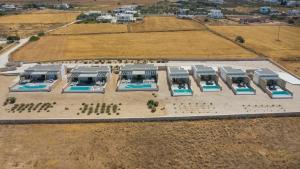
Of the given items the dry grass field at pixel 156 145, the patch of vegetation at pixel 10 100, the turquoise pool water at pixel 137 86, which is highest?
the turquoise pool water at pixel 137 86

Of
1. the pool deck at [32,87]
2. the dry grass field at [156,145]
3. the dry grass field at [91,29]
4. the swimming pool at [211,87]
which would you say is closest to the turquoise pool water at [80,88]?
the pool deck at [32,87]

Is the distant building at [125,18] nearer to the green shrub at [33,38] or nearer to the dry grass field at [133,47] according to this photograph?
the dry grass field at [133,47]

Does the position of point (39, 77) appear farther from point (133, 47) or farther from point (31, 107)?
point (133, 47)

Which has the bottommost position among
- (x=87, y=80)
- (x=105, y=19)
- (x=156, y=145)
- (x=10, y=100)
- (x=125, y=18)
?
(x=156, y=145)

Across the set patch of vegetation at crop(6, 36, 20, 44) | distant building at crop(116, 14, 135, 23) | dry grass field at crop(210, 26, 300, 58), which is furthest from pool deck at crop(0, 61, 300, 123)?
distant building at crop(116, 14, 135, 23)

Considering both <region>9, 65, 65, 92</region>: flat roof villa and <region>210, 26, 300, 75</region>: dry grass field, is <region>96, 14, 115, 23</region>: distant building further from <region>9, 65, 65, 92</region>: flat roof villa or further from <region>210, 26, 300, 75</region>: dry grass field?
<region>9, 65, 65, 92</region>: flat roof villa

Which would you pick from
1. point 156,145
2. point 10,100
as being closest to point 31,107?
point 10,100
